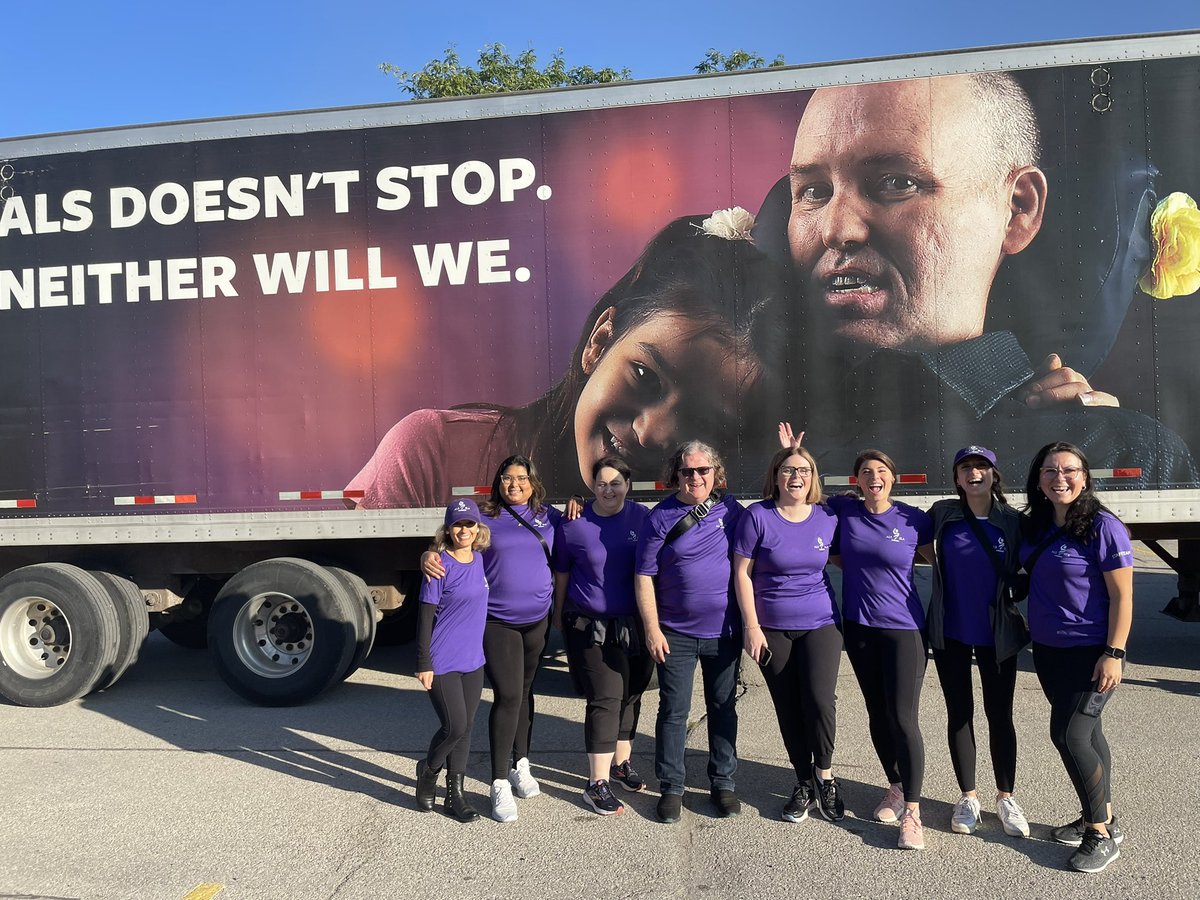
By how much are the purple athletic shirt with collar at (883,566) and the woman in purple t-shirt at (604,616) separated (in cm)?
97

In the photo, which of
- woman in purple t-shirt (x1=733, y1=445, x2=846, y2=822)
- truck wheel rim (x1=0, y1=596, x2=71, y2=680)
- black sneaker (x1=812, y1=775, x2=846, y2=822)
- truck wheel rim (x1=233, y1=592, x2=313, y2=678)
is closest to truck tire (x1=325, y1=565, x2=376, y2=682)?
truck wheel rim (x1=233, y1=592, x2=313, y2=678)

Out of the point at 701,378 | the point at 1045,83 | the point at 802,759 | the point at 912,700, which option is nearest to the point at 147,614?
the point at 701,378

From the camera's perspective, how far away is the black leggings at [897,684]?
390 centimetres

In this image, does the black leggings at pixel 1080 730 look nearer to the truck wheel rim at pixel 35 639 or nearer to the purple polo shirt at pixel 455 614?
the purple polo shirt at pixel 455 614

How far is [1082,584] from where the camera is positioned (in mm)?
3674

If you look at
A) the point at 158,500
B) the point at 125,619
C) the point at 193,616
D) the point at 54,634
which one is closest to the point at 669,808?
the point at 158,500

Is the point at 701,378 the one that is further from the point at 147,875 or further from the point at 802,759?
the point at 147,875

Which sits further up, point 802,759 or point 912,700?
point 912,700

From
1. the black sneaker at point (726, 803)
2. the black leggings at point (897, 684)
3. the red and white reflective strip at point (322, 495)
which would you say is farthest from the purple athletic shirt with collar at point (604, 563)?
the red and white reflective strip at point (322, 495)

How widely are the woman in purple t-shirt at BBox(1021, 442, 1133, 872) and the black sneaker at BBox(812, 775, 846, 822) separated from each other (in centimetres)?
93

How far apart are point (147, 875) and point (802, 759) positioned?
2.84 m

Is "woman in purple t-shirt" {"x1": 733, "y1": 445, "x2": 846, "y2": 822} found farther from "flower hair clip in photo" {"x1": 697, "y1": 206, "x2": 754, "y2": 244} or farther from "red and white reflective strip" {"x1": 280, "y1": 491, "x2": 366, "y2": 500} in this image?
"red and white reflective strip" {"x1": 280, "y1": 491, "x2": 366, "y2": 500}

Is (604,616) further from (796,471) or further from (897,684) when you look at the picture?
(897,684)

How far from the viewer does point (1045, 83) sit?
5.36 metres
